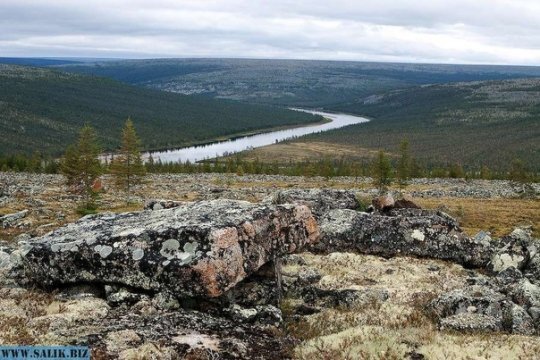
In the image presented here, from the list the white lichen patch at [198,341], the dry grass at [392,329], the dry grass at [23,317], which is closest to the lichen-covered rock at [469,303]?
the dry grass at [392,329]

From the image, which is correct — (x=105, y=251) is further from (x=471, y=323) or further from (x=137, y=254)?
(x=471, y=323)

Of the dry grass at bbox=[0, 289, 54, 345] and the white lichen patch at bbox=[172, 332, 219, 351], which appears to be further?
the white lichen patch at bbox=[172, 332, 219, 351]

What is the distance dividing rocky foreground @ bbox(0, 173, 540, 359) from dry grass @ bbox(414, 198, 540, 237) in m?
29.0

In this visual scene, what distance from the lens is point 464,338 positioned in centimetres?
1292

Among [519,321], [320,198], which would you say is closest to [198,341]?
[519,321]

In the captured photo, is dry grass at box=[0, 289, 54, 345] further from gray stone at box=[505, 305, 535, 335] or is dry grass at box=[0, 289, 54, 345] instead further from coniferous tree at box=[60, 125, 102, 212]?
coniferous tree at box=[60, 125, 102, 212]

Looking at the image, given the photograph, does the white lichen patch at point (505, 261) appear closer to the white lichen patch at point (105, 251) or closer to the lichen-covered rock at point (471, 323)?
the lichen-covered rock at point (471, 323)

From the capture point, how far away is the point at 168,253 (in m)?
14.6

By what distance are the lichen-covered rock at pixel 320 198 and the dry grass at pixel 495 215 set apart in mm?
13610

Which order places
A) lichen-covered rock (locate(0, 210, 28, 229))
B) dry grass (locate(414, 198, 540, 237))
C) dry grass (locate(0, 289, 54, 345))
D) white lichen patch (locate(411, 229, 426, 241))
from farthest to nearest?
dry grass (locate(414, 198, 540, 237)) < lichen-covered rock (locate(0, 210, 28, 229)) < white lichen patch (locate(411, 229, 426, 241)) < dry grass (locate(0, 289, 54, 345))

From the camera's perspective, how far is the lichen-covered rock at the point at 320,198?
1294 inches

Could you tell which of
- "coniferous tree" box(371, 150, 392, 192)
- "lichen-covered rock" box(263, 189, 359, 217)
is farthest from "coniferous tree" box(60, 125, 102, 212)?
"coniferous tree" box(371, 150, 392, 192)

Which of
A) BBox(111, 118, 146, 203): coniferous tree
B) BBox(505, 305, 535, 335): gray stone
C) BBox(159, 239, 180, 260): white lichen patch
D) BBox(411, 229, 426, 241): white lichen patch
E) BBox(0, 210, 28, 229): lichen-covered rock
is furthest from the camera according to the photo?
BBox(111, 118, 146, 203): coniferous tree

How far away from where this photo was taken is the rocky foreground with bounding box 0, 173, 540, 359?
12062mm
